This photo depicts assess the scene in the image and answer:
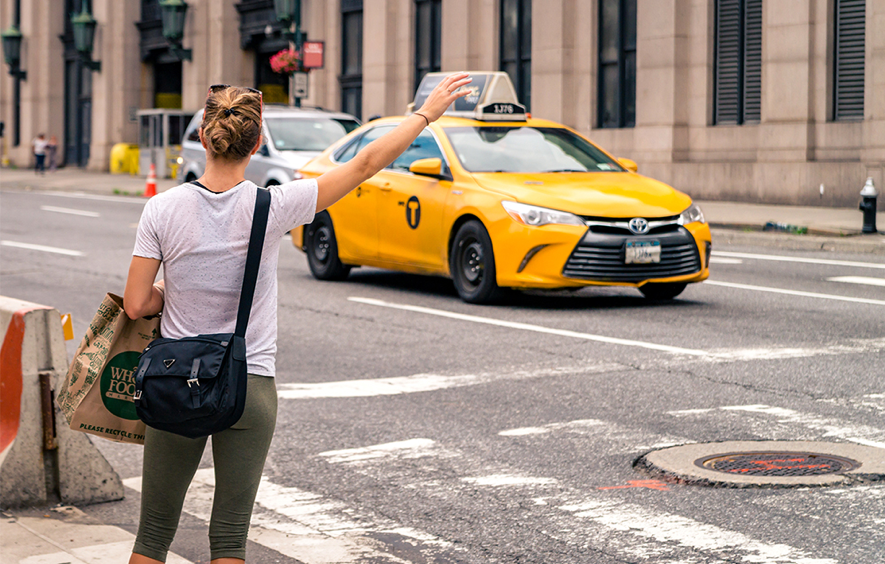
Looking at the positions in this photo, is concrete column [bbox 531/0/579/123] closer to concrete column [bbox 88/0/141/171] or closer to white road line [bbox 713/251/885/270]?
white road line [bbox 713/251/885/270]

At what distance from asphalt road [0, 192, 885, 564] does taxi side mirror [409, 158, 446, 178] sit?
3.94 ft

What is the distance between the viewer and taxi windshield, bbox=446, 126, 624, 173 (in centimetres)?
1197

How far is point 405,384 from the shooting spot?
8.12 metres

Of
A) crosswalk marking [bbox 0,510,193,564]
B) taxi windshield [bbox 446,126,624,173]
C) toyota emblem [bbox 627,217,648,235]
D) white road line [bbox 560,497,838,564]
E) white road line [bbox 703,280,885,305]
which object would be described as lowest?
crosswalk marking [bbox 0,510,193,564]

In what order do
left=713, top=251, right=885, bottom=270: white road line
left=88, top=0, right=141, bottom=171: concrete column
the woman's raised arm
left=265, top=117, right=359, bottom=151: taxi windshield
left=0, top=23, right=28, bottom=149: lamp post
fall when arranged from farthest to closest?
left=0, top=23, right=28, bottom=149: lamp post → left=88, top=0, right=141, bottom=171: concrete column → left=265, top=117, right=359, bottom=151: taxi windshield → left=713, top=251, right=885, bottom=270: white road line → the woman's raised arm

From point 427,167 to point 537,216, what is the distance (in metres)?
1.27

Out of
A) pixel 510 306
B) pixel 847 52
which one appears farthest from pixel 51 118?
pixel 510 306

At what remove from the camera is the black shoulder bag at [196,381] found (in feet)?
11.1

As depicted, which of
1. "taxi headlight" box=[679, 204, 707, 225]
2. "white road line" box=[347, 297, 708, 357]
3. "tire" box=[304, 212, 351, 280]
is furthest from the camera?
"tire" box=[304, 212, 351, 280]

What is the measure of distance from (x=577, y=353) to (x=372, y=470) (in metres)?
3.22

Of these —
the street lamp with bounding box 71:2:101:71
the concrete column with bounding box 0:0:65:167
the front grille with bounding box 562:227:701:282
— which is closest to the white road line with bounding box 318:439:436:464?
the front grille with bounding box 562:227:701:282

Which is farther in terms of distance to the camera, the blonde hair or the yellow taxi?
the yellow taxi

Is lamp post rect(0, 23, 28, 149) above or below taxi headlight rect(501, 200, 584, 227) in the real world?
above

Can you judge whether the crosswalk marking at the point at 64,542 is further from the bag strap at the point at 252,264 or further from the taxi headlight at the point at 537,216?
the taxi headlight at the point at 537,216
